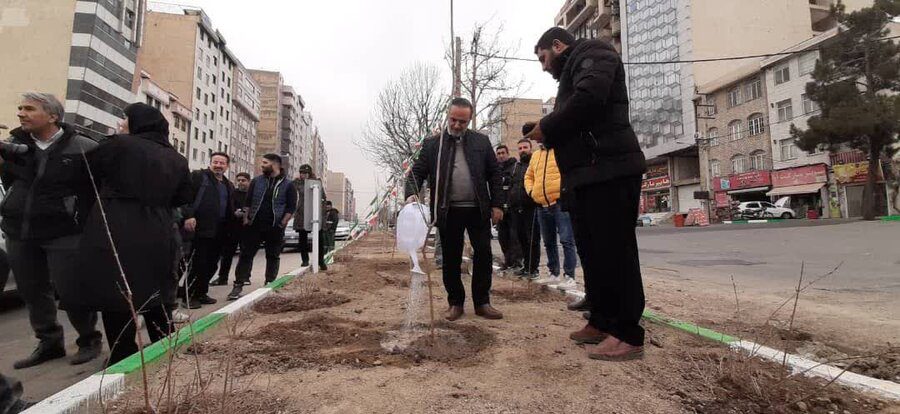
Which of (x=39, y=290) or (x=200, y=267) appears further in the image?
(x=200, y=267)

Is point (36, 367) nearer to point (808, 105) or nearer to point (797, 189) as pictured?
point (808, 105)

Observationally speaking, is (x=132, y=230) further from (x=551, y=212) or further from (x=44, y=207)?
(x=551, y=212)

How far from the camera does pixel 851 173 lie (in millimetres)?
26969

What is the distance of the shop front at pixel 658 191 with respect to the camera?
1612 inches

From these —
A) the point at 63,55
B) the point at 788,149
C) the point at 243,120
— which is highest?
the point at 243,120

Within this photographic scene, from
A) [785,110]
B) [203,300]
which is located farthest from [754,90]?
[203,300]

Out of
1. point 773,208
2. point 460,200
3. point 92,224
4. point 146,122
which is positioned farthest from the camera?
point 773,208

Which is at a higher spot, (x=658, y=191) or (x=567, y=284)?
(x=658, y=191)

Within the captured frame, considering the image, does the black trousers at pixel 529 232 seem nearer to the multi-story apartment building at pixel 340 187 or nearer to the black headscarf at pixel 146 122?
the black headscarf at pixel 146 122

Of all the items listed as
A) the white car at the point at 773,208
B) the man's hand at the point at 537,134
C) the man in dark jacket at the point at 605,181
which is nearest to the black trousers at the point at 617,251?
the man in dark jacket at the point at 605,181

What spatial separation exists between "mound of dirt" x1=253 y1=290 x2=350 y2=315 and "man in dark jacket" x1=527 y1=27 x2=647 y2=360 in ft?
7.65

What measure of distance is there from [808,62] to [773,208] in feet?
30.0

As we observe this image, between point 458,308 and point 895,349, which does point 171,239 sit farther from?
point 895,349

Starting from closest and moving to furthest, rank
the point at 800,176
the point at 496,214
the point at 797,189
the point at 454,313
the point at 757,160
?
the point at 454,313 → the point at 496,214 → the point at 797,189 → the point at 800,176 → the point at 757,160
